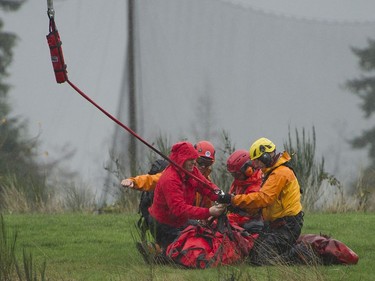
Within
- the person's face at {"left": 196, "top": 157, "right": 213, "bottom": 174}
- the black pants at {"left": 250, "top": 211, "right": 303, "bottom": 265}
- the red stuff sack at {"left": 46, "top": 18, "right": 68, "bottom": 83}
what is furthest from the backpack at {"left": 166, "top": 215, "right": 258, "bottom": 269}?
the red stuff sack at {"left": 46, "top": 18, "right": 68, "bottom": 83}

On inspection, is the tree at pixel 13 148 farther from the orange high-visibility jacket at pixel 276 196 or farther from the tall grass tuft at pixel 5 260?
the tall grass tuft at pixel 5 260

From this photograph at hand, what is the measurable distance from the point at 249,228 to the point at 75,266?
1776 millimetres

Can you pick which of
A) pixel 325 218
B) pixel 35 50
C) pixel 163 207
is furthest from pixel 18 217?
pixel 35 50

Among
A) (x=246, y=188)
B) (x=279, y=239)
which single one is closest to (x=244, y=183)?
(x=246, y=188)

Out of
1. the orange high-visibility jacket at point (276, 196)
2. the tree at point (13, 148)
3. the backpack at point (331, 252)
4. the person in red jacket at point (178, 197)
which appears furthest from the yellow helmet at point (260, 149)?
the tree at point (13, 148)

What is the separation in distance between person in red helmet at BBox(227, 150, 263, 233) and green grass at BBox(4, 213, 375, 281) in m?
1.07

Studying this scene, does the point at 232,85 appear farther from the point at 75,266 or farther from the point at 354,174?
the point at 75,266

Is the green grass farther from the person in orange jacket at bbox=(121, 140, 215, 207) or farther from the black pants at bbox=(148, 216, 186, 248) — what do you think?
the person in orange jacket at bbox=(121, 140, 215, 207)

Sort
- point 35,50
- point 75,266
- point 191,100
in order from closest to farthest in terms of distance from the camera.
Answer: point 75,266 < point 191,100 < point 35,50

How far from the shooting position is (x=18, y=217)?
57.4 ft

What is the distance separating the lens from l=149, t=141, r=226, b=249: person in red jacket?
12414 mm

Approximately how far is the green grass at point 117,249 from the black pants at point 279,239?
443 millimetres

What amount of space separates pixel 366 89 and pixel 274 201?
1112 cm

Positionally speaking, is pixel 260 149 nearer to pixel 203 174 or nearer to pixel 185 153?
pixel 185 153
